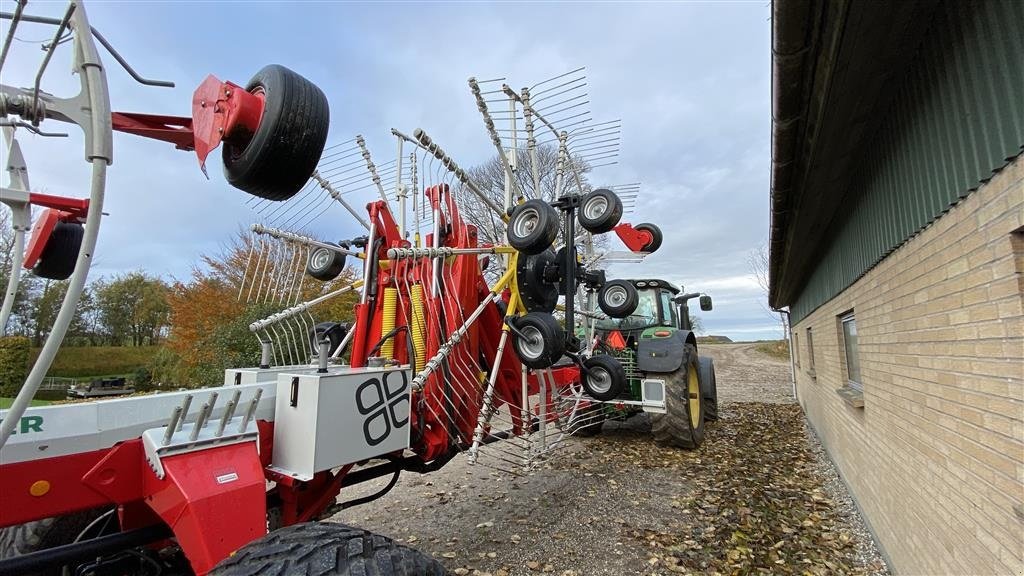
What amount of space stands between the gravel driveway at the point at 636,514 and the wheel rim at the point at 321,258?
236 centimetres

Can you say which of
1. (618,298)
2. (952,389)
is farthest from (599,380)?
(952,389)

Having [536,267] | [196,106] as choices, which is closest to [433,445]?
[536,267]

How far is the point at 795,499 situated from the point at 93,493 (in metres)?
5.42

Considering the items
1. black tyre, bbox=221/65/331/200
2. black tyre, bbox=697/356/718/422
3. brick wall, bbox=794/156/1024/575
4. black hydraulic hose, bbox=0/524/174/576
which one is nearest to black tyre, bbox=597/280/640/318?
brick wall, bbox=794/156/1024/575

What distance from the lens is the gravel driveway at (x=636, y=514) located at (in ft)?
11.8

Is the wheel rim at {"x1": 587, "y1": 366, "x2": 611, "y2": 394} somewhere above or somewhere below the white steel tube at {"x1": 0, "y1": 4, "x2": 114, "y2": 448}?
below

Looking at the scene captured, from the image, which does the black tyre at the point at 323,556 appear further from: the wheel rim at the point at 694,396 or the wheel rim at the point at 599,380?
the wheel rim at the point at 694,396

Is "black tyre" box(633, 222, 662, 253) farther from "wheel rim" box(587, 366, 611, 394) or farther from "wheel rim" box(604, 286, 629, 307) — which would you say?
"wheel rim" box(587, 366, 611, 394)

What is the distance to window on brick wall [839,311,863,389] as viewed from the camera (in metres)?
4.84

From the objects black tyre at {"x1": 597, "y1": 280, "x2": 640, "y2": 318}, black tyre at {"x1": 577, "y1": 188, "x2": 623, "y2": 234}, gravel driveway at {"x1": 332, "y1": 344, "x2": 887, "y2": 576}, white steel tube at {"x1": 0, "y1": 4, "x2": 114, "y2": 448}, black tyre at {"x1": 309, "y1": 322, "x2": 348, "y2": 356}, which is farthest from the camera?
black tyre at {"x1": 597, "y1": 280, "x2": 640, "y2": 318}

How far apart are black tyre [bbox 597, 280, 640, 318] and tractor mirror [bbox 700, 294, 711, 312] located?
18.7 ft

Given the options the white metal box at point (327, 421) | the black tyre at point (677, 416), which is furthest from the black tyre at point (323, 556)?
the black tyre at point (677, 416)

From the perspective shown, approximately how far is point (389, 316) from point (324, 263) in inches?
33.3

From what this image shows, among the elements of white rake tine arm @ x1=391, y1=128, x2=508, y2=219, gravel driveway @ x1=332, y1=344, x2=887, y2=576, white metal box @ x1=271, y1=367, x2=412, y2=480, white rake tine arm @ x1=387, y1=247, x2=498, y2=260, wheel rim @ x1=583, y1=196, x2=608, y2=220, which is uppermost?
white rake tine arm @ x1=391, y1=128, x2=508, y2=219
